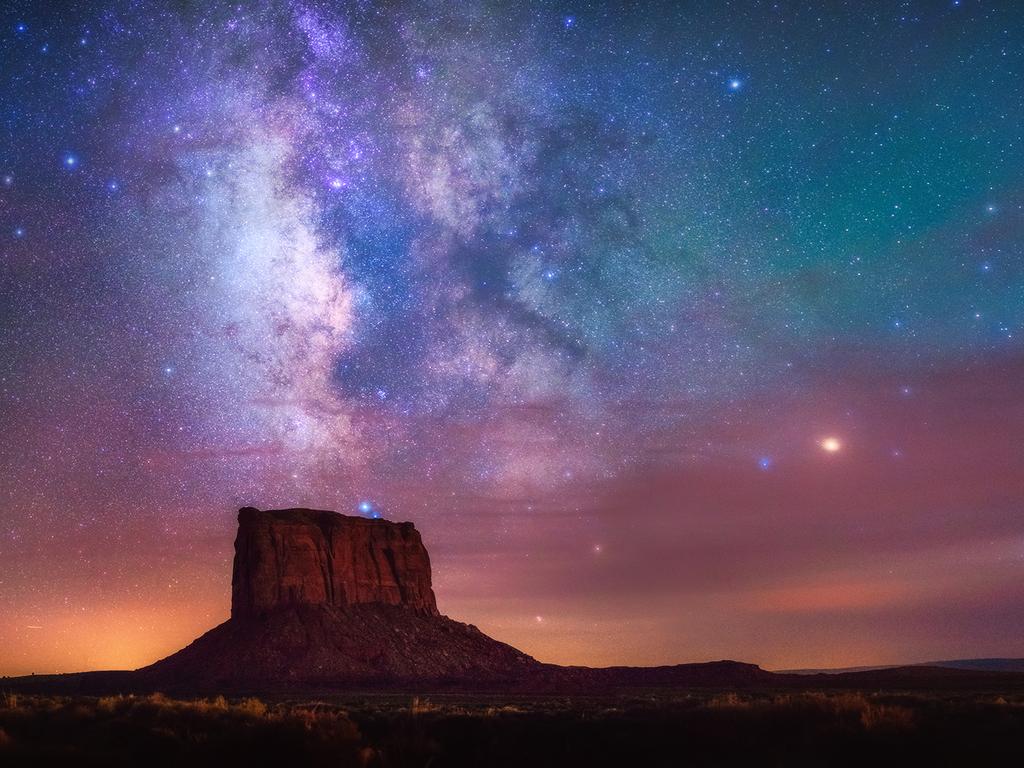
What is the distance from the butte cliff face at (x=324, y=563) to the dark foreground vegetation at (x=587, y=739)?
84280 mm

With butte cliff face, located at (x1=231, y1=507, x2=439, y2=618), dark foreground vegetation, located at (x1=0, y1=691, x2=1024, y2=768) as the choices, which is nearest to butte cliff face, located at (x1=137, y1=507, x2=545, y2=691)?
butte cliff face, located at (x1=231, y1=507, x2=439, y2=618)

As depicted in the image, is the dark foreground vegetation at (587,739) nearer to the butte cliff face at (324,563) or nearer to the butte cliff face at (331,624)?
the butte cliff face at (331,624)

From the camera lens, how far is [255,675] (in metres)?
81.8

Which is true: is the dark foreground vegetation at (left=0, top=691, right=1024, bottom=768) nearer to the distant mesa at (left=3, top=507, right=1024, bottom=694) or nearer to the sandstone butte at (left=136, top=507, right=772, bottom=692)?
the distant mesa at (left=3, top=507, right=1024, bottom=694)

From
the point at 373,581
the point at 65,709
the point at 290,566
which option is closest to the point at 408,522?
the point at 373,581

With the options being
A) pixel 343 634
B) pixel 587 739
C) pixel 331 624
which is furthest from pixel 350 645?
pixel 587 739

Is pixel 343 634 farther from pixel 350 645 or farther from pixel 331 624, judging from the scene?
pixel 350 645

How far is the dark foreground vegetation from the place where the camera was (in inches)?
611

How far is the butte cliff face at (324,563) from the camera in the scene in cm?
10244

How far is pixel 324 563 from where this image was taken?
10869cm

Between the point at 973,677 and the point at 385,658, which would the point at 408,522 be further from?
the point at 973,677

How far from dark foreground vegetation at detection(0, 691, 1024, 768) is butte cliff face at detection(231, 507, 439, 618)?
8428cm

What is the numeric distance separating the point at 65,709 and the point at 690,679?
74854mm

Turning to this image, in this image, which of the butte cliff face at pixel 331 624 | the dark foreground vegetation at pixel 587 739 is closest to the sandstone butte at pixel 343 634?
the butte cliff face at pixel 331 624
